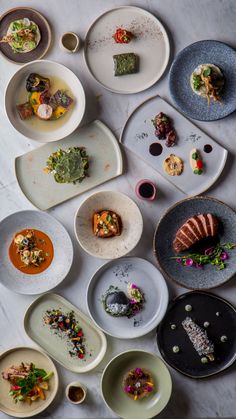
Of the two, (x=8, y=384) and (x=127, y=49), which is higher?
(x=127, y=49)

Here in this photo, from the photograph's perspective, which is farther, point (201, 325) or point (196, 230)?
point (201, 325)

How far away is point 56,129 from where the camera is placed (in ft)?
14.0

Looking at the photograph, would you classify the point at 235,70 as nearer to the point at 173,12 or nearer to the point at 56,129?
the point at 173,12

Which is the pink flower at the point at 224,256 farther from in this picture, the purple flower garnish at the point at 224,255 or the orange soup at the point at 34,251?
the orange soup at the point at 34,251

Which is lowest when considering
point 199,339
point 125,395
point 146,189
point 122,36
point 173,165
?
point 125,395

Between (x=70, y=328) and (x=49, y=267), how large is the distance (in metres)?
0.48

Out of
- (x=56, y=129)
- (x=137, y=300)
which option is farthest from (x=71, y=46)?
(x=137, y=300)

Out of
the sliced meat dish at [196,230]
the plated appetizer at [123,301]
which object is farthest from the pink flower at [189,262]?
the plated appetizer at [123,301]

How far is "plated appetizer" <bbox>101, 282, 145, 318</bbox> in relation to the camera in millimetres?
4238

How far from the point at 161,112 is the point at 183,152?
1.08ft

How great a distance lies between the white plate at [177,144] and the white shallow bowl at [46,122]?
0.38m

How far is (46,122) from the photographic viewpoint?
427 centimetres

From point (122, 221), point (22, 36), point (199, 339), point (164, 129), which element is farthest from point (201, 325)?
point (22, 36)

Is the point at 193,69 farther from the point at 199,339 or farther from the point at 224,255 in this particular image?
the point at 199,339
